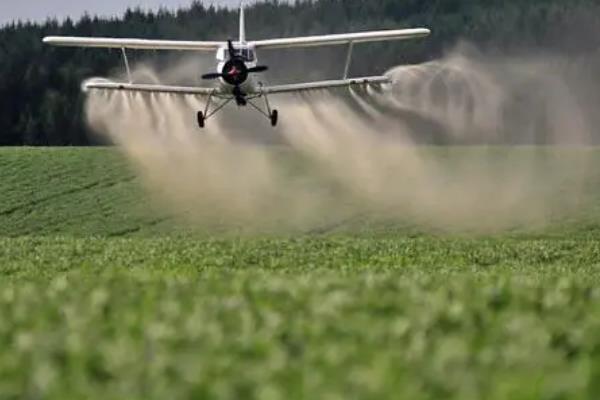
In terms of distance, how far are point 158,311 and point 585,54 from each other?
119624 mm

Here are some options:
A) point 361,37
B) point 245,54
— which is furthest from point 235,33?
point 245,54

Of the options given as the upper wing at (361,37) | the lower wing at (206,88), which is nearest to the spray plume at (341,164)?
the upper wing at (361,37)

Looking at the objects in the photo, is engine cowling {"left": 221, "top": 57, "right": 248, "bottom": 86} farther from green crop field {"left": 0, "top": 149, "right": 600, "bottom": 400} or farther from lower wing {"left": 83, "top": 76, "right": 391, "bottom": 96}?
green crop field {"left": 0, "top": 149, "right": 600, "bottom": 400}

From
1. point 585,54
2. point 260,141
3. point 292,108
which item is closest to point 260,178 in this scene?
point 292,108

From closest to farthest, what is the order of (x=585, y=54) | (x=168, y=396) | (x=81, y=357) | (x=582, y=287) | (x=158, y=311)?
1. (x=168, y=396)
2. (x=81, y=357)
3. (x=158, y=311)
4. (x=582, y=287)
5. (x=585, y=54)

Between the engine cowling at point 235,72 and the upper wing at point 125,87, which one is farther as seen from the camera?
the upper wing at point 125,87

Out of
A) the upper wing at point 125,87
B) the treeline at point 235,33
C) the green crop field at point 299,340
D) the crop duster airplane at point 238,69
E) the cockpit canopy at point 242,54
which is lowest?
the treeline at point 235,33

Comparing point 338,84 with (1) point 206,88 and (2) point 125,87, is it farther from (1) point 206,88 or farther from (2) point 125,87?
(2) point 125,87

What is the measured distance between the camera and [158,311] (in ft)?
29.7

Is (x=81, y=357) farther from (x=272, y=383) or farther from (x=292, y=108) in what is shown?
(x=292, y=108)

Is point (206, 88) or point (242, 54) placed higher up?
point (242, 54)

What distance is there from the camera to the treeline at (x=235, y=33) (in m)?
120

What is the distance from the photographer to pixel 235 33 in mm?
137375

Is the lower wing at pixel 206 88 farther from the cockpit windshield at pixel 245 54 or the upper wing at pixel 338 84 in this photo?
the cockpit windshield at pixel 245 54
